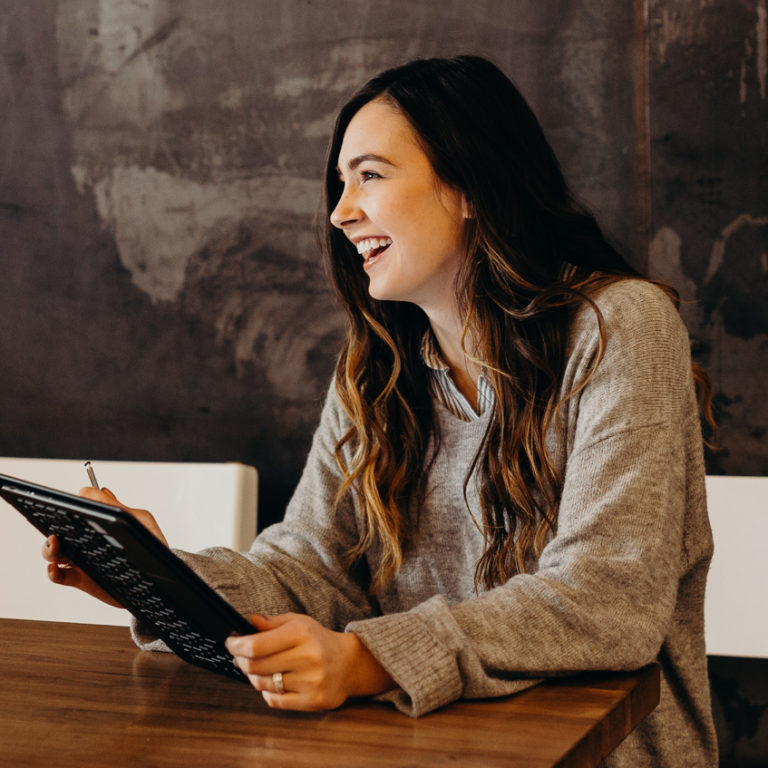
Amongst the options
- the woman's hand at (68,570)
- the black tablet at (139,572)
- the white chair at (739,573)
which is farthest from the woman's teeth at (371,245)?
the white chair at (739,573)

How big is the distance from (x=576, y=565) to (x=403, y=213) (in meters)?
0.63

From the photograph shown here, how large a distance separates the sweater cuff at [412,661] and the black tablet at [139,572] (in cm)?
11

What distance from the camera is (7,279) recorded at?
2.32 meters

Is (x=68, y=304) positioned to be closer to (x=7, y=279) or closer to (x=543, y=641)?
(x=7, y=279)

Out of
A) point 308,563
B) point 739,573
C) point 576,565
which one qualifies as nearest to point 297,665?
point 576,565

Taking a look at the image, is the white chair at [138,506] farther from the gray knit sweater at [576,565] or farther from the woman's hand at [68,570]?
the woman's hand at [68,570]

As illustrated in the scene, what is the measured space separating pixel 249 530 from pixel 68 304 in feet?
2.61

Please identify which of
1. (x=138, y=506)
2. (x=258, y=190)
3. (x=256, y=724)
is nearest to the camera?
(x=256, y=724)

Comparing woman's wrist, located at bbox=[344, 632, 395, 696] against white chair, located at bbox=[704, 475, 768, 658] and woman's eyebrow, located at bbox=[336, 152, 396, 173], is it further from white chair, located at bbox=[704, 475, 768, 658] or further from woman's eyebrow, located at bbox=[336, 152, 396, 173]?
white chair, located at bbox=[704, 475, 768, 658]

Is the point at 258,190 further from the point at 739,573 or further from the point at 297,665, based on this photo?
the point at 297,665

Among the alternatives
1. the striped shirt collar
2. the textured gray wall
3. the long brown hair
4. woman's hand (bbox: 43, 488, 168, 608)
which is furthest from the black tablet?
the textured gray wall

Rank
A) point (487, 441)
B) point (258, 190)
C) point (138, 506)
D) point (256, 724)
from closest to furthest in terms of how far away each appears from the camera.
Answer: point (256, 724)
point (487, 441)
point (138, 506)
point (258, 190)

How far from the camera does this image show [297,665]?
77 cm

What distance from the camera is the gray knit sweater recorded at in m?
0.83
